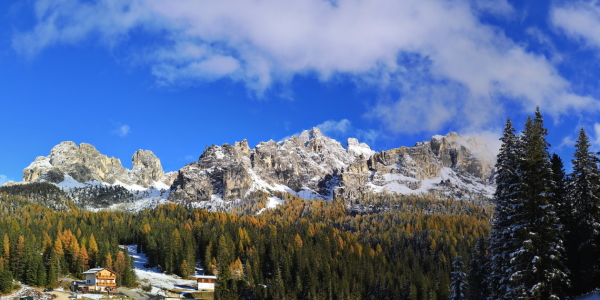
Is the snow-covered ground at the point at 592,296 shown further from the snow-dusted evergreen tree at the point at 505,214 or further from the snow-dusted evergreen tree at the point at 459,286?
the snow-dusted evergreen tree at the point at 459,286

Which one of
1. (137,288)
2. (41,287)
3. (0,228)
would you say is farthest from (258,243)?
(0,228)

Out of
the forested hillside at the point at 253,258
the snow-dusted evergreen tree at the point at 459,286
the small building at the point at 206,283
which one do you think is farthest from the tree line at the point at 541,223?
the small building at the point at 206,283

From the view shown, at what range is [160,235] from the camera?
16112 cm

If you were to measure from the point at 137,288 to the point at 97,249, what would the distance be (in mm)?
25232

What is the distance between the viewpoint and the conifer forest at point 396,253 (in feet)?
130

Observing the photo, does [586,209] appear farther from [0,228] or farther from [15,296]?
[0,228]

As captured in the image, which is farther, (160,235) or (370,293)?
(160,235)

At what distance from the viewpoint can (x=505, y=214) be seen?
4200 cm

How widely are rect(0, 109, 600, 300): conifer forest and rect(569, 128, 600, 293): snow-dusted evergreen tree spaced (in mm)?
87

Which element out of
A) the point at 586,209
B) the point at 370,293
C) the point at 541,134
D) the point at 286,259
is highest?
the point at 541,134

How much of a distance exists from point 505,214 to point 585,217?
23.7ft

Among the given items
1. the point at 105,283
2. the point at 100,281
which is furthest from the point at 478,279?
the point at 100,281

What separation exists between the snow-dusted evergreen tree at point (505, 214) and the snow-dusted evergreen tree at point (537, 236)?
0.57 m

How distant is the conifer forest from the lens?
3953 cm
